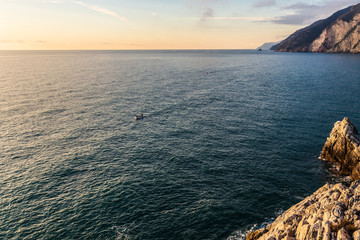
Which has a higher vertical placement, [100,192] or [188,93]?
[188,93]

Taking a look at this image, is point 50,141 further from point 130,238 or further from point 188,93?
point 188,93

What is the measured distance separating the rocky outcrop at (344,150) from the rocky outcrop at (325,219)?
25.6m

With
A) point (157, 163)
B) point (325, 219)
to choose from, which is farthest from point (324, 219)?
point (157, 163)

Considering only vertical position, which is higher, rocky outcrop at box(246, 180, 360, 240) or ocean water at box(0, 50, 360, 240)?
rocky outcrop at box(246, 180, 360, 240)

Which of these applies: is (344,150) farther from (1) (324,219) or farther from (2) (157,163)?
(2) (157,163)

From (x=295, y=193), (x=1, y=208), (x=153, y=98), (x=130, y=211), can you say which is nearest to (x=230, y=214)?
(x=295, y=193)

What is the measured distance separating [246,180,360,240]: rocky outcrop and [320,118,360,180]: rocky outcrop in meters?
25.6

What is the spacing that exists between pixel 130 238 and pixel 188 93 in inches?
3860

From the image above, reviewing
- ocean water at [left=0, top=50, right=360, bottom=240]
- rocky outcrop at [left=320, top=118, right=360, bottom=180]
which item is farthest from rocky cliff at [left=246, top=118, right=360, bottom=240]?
rocky outcrop at [left=320, top=118, right=360, bottom=180]

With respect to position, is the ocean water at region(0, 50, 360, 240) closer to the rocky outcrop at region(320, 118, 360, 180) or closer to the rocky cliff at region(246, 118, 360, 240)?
the rocky outcrop at region(320, 118, 360, 180)

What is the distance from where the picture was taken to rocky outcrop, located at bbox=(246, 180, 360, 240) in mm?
21938

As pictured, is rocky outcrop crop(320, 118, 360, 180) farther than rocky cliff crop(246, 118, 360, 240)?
Yes

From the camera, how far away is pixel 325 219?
23750mm

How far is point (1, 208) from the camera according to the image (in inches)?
1650
